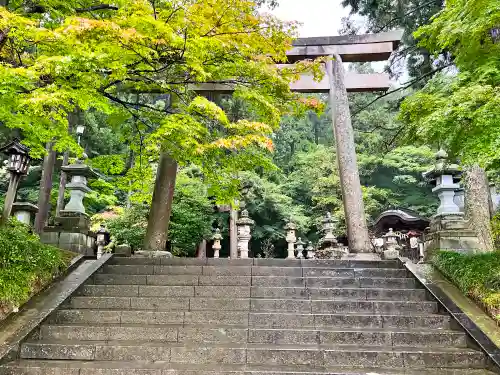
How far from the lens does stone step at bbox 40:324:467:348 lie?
4.51 m

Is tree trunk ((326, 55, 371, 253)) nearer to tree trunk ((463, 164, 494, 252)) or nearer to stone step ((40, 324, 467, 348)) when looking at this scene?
tree trunk ((463, 164, 494, 252))

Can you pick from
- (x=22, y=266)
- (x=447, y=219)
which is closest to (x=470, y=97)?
(x=447, y=219)

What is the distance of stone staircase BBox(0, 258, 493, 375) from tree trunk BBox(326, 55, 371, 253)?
170 cm

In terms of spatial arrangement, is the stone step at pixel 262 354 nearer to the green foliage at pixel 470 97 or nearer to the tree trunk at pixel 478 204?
the green foliage at pixel 470 97

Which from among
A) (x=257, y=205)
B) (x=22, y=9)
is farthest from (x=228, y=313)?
(x=257, y=205)

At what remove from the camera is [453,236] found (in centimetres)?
687

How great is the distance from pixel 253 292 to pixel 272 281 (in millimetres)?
451

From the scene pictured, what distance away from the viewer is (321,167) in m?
19.8

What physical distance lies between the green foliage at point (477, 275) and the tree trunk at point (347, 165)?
2.33 metres

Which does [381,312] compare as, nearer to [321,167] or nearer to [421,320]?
[421,320]

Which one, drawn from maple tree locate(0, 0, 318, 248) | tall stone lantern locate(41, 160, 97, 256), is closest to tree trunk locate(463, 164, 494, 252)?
maple tree locate(0, 0, 318, 248)

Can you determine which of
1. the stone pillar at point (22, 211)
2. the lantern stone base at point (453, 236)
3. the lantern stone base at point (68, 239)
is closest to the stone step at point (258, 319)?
the lantern stone base at point (453, 236)

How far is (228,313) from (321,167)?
15.5m

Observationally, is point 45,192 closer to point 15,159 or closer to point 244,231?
point 15,159
